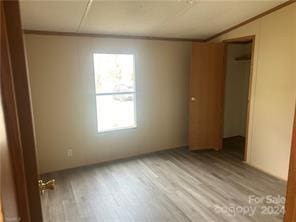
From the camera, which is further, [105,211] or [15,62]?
[105,211]

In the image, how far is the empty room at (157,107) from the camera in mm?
2623

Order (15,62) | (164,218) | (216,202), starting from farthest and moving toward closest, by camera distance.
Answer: (216,202) → (164,218) → (15,62)

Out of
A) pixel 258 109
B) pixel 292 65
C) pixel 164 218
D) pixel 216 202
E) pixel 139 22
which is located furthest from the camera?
pixel 258 109

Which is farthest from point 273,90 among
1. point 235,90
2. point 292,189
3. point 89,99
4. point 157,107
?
point 89,99

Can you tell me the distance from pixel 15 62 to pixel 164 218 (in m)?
2.16

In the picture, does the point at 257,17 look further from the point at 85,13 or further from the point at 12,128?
the point at 12,128

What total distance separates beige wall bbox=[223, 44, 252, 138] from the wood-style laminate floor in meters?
1.39

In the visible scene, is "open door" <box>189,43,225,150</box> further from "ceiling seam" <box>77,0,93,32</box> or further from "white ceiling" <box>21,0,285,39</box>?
"ceiling seam" <box>77,0,93,32</box>

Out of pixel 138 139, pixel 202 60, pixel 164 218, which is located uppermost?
pixel 202 60

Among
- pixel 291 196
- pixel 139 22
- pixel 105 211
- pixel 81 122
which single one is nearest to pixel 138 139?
pixel 81 122

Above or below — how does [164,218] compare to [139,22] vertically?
below

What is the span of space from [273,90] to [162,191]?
2.15 meters

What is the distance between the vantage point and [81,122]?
3.62 metres

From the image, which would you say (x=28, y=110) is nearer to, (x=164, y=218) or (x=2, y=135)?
(x=2, y=135)
